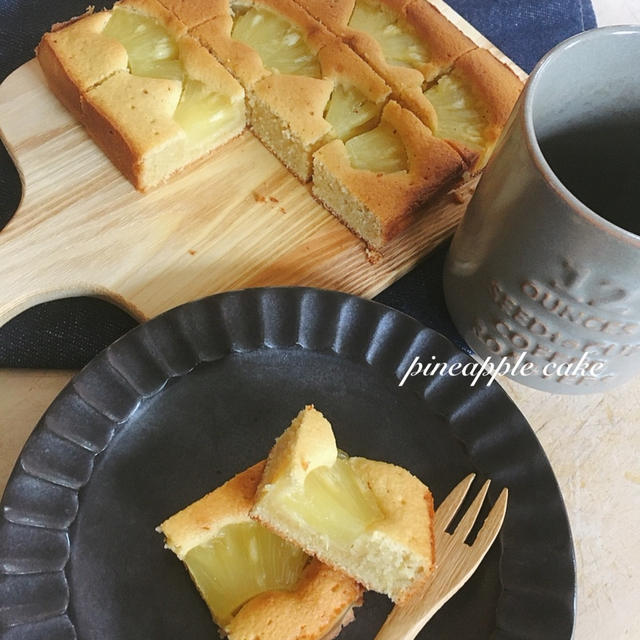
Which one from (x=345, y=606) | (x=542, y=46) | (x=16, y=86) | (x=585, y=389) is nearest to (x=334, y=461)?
(x=345, y=606)

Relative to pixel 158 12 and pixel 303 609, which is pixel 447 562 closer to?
pixel 303 609

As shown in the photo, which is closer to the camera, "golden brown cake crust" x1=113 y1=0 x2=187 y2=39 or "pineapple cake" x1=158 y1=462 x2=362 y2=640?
"pineapple cake" x1=158 y1=462 x2=362 y2=640

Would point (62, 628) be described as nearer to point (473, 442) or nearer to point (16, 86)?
point (473, 442)

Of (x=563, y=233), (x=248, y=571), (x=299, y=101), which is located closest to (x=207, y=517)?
(x=248, y=571)

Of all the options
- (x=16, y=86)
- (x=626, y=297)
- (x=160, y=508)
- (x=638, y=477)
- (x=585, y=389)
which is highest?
(x=16, y=86)

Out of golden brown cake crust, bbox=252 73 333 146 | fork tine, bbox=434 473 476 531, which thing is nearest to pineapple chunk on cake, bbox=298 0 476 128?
golden brown cake crust, bbox=252 73 333 146

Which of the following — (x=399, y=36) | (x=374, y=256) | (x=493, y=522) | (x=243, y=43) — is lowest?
(x=493, y=522)

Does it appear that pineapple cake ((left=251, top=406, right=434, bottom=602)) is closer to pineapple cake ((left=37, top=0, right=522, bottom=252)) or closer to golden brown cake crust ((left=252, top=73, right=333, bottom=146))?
pineapple cake ((left=37, top=0, right=522, bottom=252))
